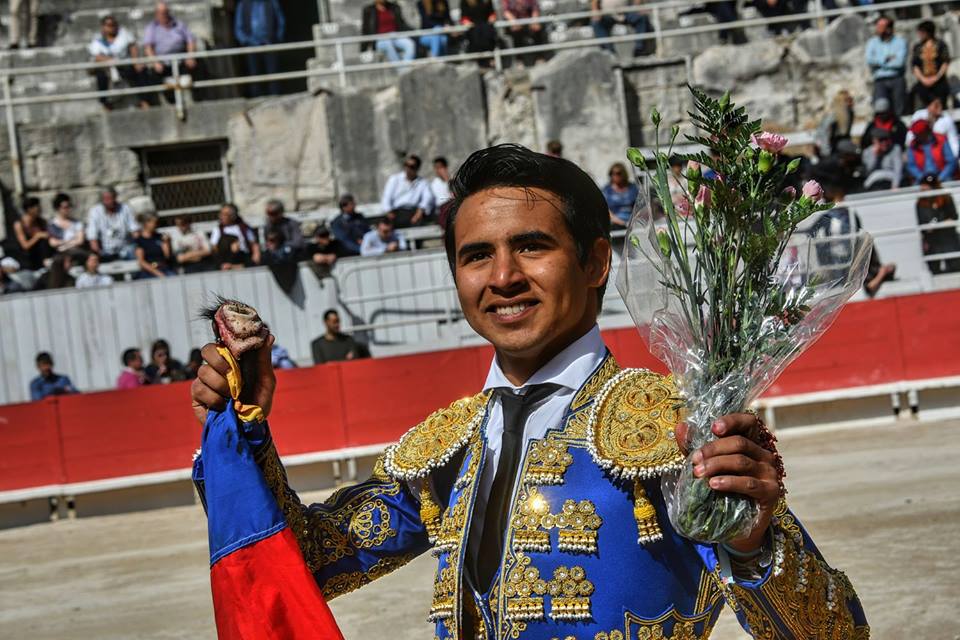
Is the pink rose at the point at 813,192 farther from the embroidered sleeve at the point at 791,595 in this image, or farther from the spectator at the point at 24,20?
the spectator at the point at 24,20

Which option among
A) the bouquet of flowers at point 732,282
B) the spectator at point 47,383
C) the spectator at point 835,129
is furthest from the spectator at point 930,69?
the bouquet of flowers at point 732,282

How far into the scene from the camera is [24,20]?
14.8m

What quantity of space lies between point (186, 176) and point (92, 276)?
3527 mm

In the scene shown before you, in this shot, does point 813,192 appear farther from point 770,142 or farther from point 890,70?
point 890,70

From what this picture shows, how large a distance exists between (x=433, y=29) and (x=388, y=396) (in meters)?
5.20

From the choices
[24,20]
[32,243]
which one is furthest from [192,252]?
[24,20]

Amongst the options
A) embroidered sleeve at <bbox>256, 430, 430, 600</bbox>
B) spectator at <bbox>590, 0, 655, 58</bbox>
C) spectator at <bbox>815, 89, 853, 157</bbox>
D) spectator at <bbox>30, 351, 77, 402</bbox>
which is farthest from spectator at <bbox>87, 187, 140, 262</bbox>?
embroidered sleeve at <bbox>256, 430, 430, 600</bbox>

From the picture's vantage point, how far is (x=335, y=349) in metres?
9.92

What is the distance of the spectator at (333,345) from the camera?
9.91 m

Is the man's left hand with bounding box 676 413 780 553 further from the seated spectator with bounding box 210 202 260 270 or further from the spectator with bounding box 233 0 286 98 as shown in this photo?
the spectator with bounding box 233 0 286 98

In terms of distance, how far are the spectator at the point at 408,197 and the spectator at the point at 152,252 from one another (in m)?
1.87

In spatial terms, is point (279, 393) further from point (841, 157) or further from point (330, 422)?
point (841, 157)

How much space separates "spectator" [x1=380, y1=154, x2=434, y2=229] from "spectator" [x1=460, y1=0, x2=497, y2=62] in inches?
96.1

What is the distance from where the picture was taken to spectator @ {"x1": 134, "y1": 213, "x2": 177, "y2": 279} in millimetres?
10969
